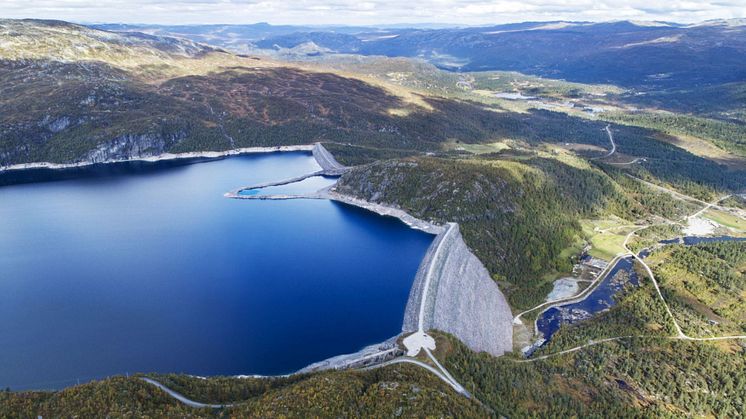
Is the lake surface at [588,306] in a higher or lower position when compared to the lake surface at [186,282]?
lower

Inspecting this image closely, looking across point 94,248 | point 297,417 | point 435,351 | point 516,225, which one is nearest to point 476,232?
point 516,225

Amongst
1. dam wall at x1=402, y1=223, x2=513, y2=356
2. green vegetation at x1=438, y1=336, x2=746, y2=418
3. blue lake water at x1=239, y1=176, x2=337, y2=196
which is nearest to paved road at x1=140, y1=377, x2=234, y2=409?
green vegetation at x1=438, y1=336, x2=746, y2=418

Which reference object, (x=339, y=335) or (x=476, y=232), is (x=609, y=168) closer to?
(x=476, y=232)

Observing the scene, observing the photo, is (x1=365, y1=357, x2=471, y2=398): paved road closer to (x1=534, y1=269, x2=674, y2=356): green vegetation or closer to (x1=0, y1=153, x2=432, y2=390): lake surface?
(x1=0, y1=153, x2=432, y2=390): lake surface

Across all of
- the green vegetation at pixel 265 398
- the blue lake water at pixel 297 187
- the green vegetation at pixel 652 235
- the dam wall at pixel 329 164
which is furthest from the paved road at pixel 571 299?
the dam wall at pixel 329 164

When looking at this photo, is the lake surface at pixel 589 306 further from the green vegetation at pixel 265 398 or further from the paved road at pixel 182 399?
the paved road at pixel 182 399

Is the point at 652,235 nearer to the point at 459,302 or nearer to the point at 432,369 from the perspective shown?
the point at 459,302
